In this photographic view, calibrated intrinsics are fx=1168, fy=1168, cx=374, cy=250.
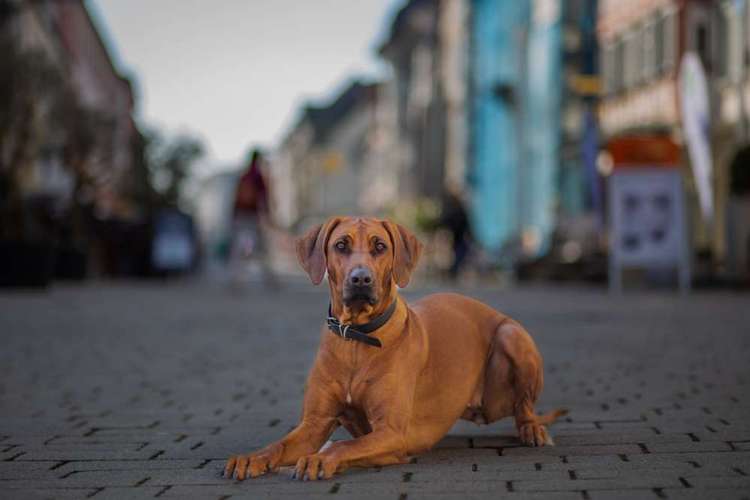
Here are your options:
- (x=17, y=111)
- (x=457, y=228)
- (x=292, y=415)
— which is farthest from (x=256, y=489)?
(x=457, y=228)

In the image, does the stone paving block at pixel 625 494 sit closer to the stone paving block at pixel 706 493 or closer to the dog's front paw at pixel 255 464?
the stone paving block at pixel 706 493

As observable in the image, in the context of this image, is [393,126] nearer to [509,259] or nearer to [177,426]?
[509,259]

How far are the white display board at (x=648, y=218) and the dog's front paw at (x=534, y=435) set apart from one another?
14.1m

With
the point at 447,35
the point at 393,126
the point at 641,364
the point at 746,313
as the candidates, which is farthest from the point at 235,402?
the point at 393,126

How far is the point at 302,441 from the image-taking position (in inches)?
170

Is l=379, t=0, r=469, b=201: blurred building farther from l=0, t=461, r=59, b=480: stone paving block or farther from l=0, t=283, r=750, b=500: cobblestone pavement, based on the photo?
l=0, t=461, r=59, b=480: stone paving block

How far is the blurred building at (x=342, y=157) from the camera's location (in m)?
72.8

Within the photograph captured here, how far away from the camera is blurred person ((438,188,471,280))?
24828 millimetres

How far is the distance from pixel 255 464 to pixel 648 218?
15.2 m

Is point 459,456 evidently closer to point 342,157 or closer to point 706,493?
point 706,493

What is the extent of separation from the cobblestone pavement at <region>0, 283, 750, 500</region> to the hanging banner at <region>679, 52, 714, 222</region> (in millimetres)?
4912

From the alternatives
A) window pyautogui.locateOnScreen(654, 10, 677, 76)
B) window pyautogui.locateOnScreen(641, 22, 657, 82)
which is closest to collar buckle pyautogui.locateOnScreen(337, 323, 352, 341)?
window pyautogui.locateOnScreen(654, 10, 677, 76)

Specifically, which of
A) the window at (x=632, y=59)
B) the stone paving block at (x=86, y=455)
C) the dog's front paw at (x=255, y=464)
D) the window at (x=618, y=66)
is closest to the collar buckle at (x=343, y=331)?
the dog's front paw at (x=255, y=464)

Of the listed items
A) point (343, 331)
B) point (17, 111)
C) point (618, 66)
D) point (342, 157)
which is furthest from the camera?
point (342, 157)
